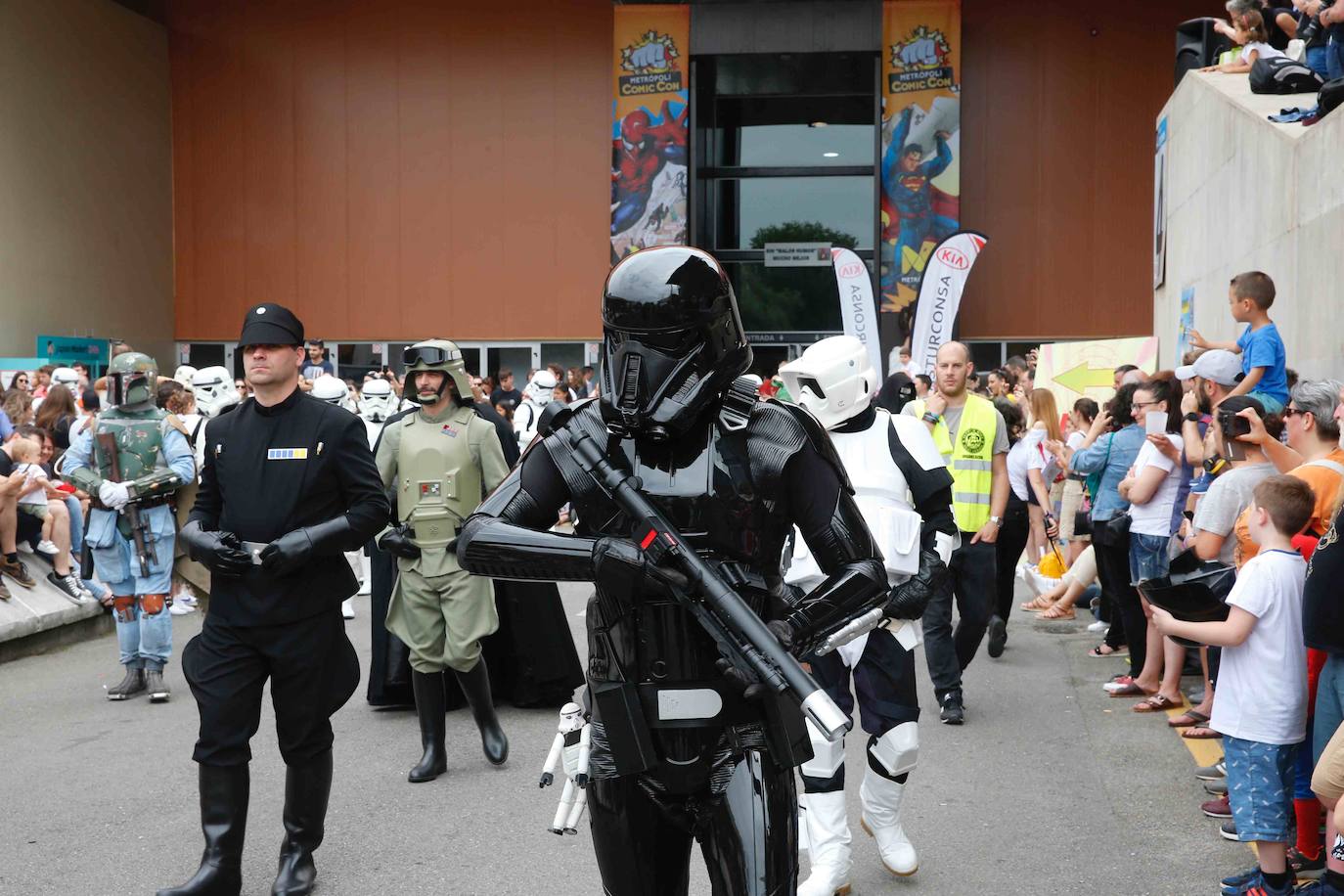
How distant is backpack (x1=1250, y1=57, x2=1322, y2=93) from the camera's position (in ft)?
35.7

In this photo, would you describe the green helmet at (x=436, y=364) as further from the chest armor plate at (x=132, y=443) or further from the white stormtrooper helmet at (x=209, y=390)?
the white stormtrooper helmet at (x=209, y=390)

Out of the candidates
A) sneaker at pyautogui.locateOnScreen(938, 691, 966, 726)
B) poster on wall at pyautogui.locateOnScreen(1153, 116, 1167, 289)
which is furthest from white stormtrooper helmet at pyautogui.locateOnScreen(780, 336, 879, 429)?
poster on wall at pyautogui.locateOnScreen(1153, 116, 1167, 289)

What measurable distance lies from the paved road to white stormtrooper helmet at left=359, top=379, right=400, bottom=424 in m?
3.62

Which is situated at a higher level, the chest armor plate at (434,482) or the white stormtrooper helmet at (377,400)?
the white stormtrooper helmet at (377,400)

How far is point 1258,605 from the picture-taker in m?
4.64

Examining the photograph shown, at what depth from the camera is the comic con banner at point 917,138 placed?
24.9 meters

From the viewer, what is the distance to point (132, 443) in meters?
8.08

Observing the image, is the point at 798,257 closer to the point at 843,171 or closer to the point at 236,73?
the point at 843,171

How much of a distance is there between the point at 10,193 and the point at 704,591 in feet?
83.5

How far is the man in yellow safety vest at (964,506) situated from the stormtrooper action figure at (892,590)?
2.10 meters

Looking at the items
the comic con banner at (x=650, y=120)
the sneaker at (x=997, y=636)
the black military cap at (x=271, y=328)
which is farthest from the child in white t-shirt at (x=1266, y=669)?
the comic con banner at (x=650, y=120)

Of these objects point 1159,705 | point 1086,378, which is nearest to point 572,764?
point 1159,705

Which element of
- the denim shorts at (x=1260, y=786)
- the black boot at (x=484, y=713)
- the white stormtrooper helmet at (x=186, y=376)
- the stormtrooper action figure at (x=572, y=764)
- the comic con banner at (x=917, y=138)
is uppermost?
the comic con banner at (x=917, y=138)

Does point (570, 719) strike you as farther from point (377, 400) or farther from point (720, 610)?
point (377, 400)
